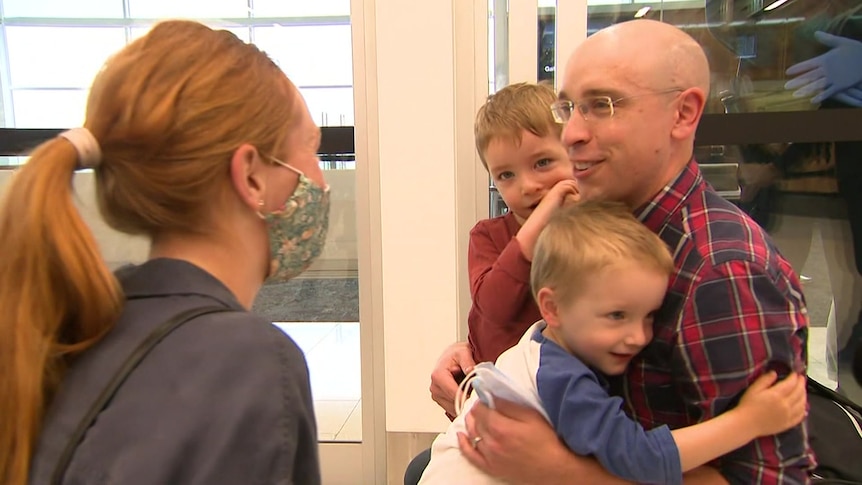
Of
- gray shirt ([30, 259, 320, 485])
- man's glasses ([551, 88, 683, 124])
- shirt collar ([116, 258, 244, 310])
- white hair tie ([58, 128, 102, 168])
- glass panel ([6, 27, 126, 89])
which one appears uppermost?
glass panel ([6, 27, 126, 89])

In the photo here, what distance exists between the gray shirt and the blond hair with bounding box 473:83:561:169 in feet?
2.70

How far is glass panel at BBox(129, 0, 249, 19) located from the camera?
8.68ft

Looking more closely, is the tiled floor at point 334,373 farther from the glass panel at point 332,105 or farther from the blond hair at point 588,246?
the blond hair at point 588,246

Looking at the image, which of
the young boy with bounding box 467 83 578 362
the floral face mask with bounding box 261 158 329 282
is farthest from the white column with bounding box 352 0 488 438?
the floral face mask with bounding box 261 158 329 282

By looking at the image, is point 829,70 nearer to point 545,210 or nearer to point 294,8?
point 545,210

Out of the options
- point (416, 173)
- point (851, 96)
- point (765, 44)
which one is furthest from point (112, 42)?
point (851, 96)

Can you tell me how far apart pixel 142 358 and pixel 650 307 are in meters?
0.79

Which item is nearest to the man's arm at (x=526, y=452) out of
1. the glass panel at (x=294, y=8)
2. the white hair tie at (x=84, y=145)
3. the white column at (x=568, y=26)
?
the white hair tie at (x=84, y=145)

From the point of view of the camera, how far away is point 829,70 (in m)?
2.39

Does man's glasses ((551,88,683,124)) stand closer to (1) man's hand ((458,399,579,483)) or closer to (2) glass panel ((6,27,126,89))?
(1) man's hand ((458,399,579,483))

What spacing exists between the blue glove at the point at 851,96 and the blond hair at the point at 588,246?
167 cm

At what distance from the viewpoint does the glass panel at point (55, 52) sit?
2.68m

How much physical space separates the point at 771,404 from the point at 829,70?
1895 millimetres

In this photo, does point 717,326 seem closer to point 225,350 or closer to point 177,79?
point 225,350
